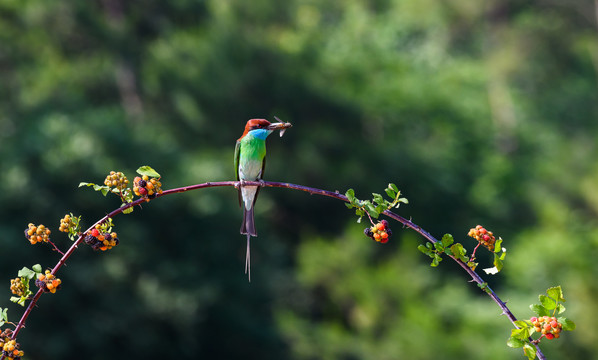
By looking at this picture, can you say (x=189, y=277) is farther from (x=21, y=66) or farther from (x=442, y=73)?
(x=442, y=73)

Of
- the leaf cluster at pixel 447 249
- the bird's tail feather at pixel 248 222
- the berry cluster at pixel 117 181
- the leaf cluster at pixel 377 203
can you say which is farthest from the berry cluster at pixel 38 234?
the bird's tail feather at pixel 248 222

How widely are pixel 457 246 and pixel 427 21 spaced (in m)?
24.5

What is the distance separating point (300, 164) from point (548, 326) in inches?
653

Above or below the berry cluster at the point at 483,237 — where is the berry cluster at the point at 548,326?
below

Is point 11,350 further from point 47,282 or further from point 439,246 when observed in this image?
point 439,246

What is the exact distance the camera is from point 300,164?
18.4 m

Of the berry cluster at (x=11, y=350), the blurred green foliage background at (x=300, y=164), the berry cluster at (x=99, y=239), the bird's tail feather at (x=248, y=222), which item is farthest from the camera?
the blurred green foliage background at (x=300, y=164)

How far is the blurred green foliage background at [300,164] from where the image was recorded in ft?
44.9

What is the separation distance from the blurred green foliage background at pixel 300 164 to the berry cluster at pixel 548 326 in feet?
32.5

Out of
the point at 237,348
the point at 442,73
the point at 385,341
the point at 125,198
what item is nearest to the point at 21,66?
the point at 237,348

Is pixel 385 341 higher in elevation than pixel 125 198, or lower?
higher

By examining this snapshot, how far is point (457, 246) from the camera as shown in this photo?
2.06m

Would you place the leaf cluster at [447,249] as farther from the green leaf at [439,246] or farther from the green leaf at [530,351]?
the green leaf at [530,351]

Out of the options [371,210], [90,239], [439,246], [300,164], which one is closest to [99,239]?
[90,239]
